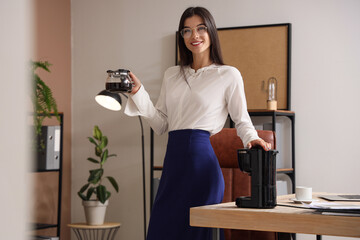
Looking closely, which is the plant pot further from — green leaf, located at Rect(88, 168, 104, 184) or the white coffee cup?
the white coffee cup

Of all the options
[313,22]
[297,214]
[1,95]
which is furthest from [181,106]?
[313,22]

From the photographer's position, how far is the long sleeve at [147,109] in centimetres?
201

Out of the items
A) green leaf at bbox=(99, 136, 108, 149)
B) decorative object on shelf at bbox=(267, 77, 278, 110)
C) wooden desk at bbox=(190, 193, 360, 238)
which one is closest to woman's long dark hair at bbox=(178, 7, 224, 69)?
wooden desk at bbox=(190, 193, 360, 238)

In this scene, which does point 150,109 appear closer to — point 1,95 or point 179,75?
point 179,75

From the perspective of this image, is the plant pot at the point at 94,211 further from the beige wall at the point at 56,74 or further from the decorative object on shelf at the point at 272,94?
the decorative object on shelf at the point at 272,94

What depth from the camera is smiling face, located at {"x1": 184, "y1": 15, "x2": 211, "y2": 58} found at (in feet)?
6.70

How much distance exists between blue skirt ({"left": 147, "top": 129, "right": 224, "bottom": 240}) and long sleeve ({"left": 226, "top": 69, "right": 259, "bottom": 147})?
147 mm

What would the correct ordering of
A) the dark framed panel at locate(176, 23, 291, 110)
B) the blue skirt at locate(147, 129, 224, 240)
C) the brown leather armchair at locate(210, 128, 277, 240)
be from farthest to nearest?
the dark framed panel at locate(176, 23, 291, 110)
the brown leather armchair at locate(210, 128, 277, 240)
the blue skirt at locate(147, 129, 224, 240)

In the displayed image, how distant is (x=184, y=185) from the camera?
196cm

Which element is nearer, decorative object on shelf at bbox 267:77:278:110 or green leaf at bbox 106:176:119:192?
decorative object on shelf at bbox 267:77:278:110

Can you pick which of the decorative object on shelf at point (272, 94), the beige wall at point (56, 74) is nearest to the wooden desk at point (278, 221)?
the decorative object on shelf at point (272, 94)

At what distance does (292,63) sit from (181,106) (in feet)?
6.42

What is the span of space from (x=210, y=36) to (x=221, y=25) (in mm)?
1972

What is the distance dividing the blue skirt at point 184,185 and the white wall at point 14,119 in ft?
5.64
